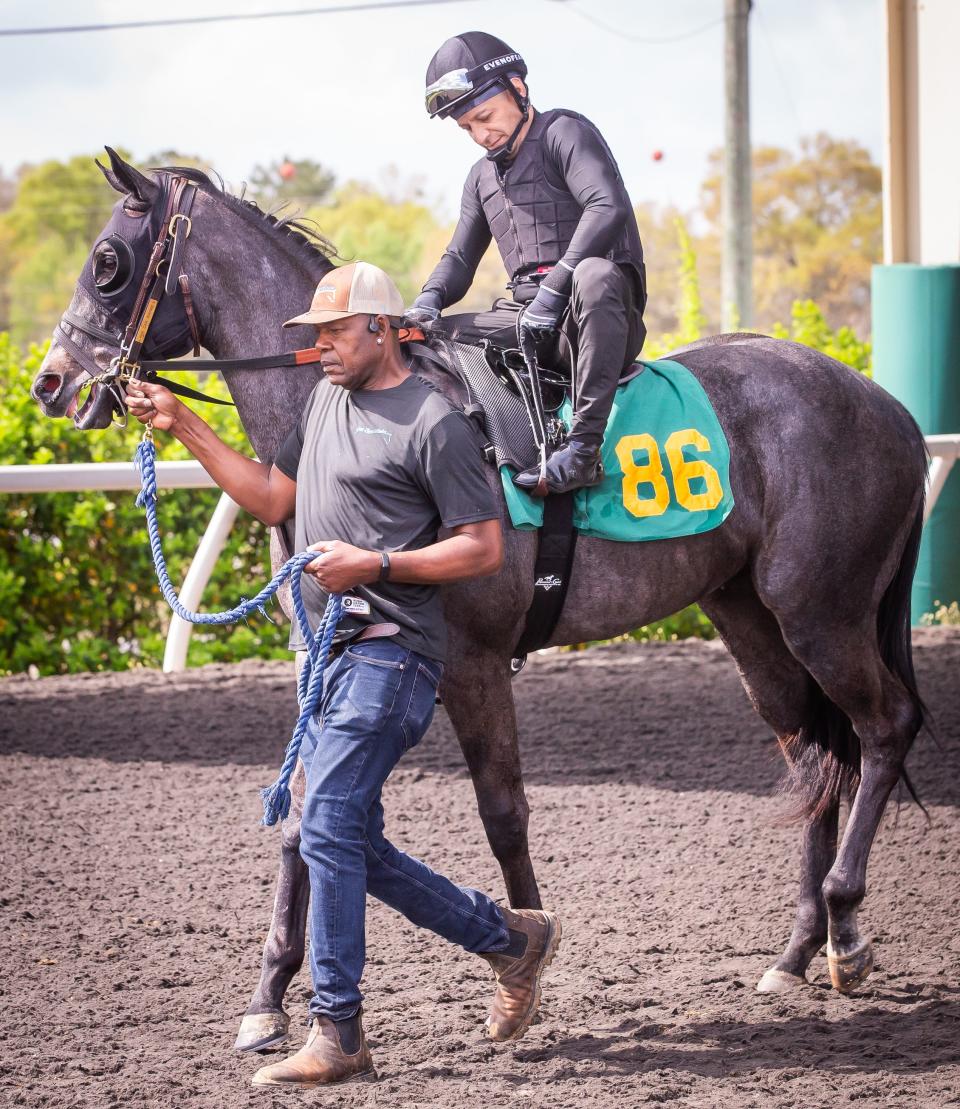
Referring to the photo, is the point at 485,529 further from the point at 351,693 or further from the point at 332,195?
the point at 332,195

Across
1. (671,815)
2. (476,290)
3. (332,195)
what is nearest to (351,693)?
(671,815)

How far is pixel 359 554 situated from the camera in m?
3.28

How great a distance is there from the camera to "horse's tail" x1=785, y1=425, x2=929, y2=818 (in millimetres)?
4508

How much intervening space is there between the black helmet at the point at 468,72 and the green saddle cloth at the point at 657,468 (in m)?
0.89

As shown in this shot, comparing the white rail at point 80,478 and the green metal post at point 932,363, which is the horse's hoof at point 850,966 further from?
the green metal post at point 932,363

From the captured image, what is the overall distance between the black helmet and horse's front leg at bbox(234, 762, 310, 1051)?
1890mm

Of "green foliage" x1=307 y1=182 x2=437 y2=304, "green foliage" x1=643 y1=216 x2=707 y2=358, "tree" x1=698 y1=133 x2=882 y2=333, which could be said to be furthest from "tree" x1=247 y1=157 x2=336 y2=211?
"green foliage" x1=643 y1=216 x2=707 y2=358

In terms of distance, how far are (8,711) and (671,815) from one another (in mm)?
3586

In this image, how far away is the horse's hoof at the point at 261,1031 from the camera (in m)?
3.70

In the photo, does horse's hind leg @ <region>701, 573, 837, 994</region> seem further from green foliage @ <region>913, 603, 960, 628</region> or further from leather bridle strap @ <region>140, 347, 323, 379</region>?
green foliage @ <region>913, 603, 960, 628</region>

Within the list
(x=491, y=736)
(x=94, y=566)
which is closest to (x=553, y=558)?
(x=491, y=736)

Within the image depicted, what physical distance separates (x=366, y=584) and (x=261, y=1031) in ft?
4.22

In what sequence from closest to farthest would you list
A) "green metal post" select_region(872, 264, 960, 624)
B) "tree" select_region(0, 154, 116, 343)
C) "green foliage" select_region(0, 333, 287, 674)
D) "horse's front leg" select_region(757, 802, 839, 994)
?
"horse's front leg" select_region(757, 802, 839, 994), "green foliage" select_region(0, 333, 287, 674), "green metal post" select_region(872, 264, 960, 624), "tree" select_region(0, 154, 116, 343)

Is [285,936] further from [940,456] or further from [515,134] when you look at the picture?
[940,456]
